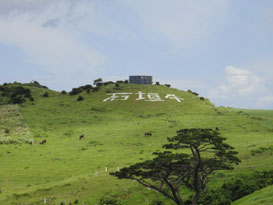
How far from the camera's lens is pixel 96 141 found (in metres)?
67.1

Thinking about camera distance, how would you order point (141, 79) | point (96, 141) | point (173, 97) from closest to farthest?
point (96, 141) < point (173, 97) < point (141, 79)

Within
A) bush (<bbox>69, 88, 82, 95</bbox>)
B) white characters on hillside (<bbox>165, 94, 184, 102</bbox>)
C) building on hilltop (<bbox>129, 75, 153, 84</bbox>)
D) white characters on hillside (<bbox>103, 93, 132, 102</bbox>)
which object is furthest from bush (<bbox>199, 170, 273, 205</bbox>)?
building on hilltop (<bbox>129, 75, 153, 84</bbox>)

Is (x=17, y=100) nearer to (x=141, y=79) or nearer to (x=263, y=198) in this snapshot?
(x=141, y=79)

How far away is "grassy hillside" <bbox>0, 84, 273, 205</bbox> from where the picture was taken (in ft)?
119

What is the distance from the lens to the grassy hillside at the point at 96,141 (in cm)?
3622

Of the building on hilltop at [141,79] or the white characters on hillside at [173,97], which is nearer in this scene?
the white characters on hillside at [173,97]

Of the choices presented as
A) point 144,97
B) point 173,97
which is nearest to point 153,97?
point 144,97

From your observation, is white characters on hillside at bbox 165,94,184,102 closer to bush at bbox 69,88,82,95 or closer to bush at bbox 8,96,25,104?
bush at bbox 69,88,82,95

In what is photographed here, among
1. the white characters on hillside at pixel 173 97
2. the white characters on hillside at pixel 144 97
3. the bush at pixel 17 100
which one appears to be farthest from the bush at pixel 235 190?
the bush at pixel 17 100

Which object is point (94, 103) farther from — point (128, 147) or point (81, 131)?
point (128, 147)

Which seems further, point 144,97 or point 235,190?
point 144,97

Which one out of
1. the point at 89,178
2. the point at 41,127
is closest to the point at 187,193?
the point at 89,178

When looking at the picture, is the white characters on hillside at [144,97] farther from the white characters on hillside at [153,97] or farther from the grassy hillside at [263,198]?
the grassy hillside at [263,198]

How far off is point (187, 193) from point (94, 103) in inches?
3336
